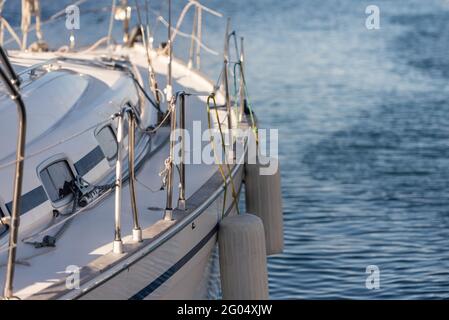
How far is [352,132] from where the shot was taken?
15.3 m

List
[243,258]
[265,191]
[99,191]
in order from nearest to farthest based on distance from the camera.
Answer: [99,191]
[243,258]
[265,191]

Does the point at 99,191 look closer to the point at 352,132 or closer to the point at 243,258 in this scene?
the point at 243,258

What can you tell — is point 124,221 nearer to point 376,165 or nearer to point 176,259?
point 176,259

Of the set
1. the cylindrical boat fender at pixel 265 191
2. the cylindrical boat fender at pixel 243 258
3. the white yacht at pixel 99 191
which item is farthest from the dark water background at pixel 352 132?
the cylindrical boat fender at pixel 243 258

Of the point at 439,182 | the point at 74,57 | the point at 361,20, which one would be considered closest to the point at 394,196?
the point at 439,182

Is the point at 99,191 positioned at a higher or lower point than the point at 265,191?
higher

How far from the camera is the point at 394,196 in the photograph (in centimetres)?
1248

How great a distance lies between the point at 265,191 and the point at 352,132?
21.4 ft

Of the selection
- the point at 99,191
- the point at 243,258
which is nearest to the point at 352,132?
the point at 243,258

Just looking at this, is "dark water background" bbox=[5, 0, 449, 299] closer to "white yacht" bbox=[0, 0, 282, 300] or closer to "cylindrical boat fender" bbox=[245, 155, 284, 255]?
"cylindrical boat fender" bbox=[245, 155, 284, 255]

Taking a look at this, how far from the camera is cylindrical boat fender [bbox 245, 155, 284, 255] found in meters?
8.97

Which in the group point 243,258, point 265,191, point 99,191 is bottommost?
point 243,258

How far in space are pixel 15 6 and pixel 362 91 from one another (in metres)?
9.90

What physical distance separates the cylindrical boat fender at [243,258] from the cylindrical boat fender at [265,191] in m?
1.38
